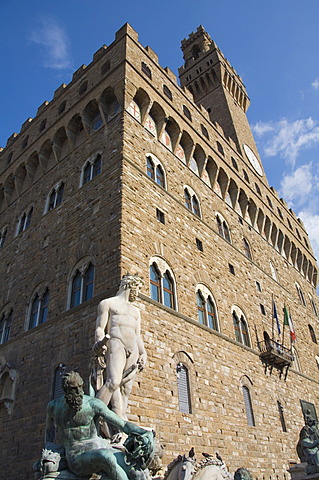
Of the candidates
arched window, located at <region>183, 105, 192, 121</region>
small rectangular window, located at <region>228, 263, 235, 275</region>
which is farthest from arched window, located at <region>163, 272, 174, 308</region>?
arched window, located at <region>183, 105, 192, 121</region>

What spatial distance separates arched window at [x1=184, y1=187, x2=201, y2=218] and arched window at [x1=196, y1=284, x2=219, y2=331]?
3.12 metres

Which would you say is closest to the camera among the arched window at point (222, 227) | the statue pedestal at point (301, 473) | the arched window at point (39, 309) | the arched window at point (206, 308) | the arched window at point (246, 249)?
the statue pedestal at point (301, 473)

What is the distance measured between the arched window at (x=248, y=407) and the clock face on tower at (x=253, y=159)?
14.2m

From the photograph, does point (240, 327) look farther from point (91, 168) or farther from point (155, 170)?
point (91, 168)

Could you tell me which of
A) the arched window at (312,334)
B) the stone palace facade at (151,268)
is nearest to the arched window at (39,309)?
the stone palace facade at (151,268)

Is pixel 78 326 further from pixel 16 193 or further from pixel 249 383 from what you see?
pixel 16 193

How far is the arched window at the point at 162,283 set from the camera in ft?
32.1

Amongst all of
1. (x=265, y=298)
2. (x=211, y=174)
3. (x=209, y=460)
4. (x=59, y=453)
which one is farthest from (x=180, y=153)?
(x=59, y=453)

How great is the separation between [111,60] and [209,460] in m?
13.2

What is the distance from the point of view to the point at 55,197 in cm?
1348

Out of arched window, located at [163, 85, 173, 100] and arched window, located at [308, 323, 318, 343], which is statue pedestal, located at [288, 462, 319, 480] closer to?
arched window, located at [163, 85, 173, 100]

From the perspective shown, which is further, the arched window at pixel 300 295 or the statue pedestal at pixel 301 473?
the arched window at pixel 300 295

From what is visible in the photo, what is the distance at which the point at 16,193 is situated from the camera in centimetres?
1609

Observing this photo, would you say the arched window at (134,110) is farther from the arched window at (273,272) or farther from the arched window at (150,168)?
the arched window at (273,272)
